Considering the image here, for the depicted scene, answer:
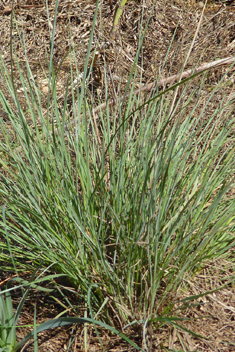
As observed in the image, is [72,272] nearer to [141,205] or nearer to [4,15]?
[141,205]

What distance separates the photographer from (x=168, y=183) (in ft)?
4.18

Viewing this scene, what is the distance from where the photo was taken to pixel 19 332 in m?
1.24

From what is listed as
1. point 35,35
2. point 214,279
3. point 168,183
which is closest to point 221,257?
point 214,279

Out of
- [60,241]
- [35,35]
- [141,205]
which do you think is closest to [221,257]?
[141,205]

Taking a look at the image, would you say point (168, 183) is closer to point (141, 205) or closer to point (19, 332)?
point (141, 205)

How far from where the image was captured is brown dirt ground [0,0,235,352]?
1164 mm

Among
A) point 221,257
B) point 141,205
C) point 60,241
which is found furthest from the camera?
point 221,257

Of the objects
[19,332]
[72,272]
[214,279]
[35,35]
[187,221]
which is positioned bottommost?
[19,332]

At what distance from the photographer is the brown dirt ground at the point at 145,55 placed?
45.8 inches

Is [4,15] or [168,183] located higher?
[4,15]

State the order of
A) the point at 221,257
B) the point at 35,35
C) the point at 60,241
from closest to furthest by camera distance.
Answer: the point at 60,241 < the point at 221,257 < the point at 35,35

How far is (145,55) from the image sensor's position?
95.0 inches

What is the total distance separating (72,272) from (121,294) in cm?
17

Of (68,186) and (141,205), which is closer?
(141,205)
